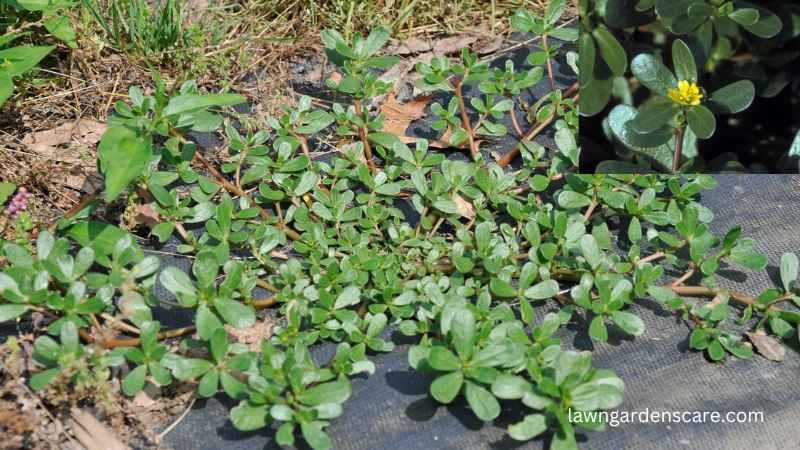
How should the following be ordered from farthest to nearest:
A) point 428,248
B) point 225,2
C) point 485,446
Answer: point 225,2 < point 428,248 < point 485,446

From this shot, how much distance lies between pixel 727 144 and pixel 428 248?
700mm

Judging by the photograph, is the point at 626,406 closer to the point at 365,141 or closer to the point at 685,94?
the point at 685,94

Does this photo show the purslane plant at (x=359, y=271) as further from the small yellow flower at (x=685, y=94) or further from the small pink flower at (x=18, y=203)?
the small yellow flower at (x=685, y=94)

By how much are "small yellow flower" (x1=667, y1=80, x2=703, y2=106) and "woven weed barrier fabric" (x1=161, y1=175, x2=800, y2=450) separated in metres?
0.43

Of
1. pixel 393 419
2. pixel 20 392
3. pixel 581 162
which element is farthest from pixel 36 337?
pixel 581 162

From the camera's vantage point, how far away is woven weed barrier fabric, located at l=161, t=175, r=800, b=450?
173cm

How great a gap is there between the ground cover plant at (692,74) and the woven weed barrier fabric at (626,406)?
39 cm

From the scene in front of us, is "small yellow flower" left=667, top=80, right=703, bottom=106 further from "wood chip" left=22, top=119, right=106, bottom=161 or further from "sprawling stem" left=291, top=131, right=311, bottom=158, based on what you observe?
"wood chip" left=22, top=119, right=106, bottom=161

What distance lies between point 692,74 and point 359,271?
80 cm

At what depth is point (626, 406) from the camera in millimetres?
1786

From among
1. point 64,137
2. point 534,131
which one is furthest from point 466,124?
point 64,137

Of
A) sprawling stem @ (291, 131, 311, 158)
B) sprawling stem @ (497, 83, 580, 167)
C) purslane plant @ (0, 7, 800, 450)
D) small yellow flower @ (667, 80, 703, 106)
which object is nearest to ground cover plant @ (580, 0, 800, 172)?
small yellow flower @ (667, 80, 703, 106)

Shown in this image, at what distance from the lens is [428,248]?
6.76 feet

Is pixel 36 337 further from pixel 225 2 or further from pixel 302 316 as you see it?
pixel 225 2
